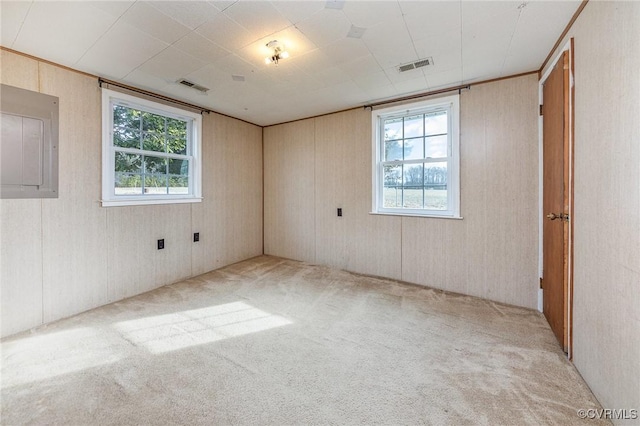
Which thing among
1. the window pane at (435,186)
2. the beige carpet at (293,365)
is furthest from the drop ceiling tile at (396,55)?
the beige carpet at (293,365)

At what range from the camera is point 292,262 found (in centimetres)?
455

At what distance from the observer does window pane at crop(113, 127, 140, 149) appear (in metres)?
3.05

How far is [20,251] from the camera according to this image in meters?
2.34

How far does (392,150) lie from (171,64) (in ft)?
9.15

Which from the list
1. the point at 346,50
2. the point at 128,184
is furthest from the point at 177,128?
the point at 346,50

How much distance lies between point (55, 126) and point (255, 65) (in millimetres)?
2030

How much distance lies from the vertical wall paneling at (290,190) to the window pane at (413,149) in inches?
60.8

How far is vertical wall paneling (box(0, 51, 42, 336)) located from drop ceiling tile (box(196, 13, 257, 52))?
1740mm

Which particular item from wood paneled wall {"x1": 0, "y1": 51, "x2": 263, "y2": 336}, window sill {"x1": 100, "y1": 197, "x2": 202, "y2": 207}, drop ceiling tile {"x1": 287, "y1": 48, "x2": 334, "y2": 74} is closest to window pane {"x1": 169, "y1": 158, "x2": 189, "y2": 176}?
wood paneled wall {"x1": 0, "y1": 51, "x2": 263, "y2": 336}

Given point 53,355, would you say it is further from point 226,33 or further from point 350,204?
point 350,204

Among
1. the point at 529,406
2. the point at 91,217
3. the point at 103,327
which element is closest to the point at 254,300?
the point at 103,327

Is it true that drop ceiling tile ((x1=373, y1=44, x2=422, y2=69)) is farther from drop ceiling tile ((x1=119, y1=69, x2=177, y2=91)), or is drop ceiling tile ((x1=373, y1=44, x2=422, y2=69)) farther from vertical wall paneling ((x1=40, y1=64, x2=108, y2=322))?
vertical wall paneling ((x1=40, y1=64, x2=108, y2=322))

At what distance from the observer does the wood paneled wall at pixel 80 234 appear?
2324mm

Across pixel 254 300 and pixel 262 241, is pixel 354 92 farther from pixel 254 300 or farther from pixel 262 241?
pixel 262 241
